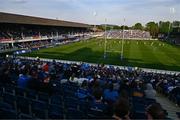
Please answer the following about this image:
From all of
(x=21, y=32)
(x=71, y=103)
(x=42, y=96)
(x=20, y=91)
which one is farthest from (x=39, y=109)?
(x=21, y=32)

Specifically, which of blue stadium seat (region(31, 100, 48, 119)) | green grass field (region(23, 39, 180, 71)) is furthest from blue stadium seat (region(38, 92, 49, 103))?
green grass field (region(23, 39, 180, 71))

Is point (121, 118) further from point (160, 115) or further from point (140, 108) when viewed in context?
point (140, 108)

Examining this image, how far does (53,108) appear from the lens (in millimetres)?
7863

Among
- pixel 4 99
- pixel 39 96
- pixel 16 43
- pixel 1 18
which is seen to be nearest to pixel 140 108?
pixel 39 96

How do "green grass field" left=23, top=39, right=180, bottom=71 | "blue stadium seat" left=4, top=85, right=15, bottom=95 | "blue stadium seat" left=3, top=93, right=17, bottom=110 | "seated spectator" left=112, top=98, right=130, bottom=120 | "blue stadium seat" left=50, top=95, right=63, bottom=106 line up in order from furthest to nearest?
"green grass field" left=23, top=39, right=180, bottom=71, "blue stadium seat" left=4, top=85, right=15, bottom=95, "blue stadium seat" left=50, top=95, right=63, bottom=106, "blue stadium seat" left=3, top=93, right=17, bottom=110, "seated spectator" left=112, top=98, right=130, bottom=120

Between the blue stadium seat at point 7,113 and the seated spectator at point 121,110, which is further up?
the seated spectator at point 121,110

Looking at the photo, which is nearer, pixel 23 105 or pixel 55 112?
pixel 55 112


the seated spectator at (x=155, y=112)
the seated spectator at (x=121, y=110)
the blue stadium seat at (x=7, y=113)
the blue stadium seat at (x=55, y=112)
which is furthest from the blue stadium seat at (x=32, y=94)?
the seated spectator at (x=155, y=112)

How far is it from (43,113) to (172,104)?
1055 centimetres

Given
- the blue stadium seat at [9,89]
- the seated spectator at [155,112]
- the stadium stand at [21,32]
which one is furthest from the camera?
the stadium stand at [21,32]

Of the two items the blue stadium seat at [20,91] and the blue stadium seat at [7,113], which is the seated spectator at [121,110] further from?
the blue stadium seat at [20,91]

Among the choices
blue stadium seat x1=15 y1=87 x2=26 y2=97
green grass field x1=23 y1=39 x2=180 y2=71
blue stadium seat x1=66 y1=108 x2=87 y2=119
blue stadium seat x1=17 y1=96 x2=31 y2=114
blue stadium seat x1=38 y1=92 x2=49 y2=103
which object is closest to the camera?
blue stadium seat x1=66 y1=108 x2=87 y2=119

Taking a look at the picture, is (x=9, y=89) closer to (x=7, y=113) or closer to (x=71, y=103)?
(x=71, y=103)

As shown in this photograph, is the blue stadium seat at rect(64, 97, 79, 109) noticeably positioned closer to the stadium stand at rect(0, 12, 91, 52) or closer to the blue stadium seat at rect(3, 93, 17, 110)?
the blue stadium seat at rect(3, 93, 17, 110)
